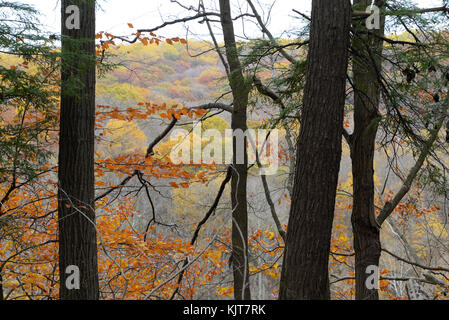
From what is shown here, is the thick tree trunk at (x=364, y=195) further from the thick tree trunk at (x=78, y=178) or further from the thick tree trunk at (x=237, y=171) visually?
the thick tree trunk at (x=78, y=178)

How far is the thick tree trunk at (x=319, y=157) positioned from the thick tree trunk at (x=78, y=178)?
Answer: 184 centimetres

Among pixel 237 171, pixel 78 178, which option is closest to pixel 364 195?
pixel 237 171

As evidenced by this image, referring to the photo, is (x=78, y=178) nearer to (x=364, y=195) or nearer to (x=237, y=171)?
(x=237, y=171)

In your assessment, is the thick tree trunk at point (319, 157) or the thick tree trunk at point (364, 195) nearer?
the thick tree trunk at point (319, 157)

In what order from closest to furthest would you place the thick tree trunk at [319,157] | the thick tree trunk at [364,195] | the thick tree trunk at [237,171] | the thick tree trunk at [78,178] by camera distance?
the thick tree trunk at [319,157], the thick tree trunk at [78,178], the thick tree trunk at [364,195], the thick tree trunk at [237,171]

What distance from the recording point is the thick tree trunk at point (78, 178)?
11.3ft

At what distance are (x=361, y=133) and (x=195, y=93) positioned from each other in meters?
16.4

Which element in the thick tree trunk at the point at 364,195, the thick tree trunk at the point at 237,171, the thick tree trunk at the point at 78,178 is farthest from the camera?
the thick tree trunk at the point at 237,171

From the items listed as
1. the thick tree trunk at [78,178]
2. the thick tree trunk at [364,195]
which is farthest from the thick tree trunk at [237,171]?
the thick tree trunk at [78,178]

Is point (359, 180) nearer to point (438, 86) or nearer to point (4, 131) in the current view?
point (438, 86)

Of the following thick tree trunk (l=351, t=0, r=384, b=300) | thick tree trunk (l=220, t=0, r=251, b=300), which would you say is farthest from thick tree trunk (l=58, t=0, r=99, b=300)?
thick tree trunk (l=351, t=0, r=384, b=300)

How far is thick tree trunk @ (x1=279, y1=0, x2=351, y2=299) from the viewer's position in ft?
9.02
